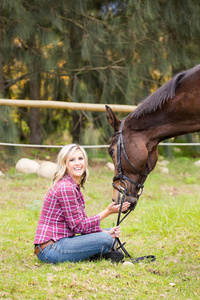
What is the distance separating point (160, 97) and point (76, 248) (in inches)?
51.4

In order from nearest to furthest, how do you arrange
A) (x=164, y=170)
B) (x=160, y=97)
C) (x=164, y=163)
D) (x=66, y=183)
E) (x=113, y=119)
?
(x=160, y=97)
(x=66, y=183)
(x=113, y=119)
(x=164, y=170)
(x=164, y=163)

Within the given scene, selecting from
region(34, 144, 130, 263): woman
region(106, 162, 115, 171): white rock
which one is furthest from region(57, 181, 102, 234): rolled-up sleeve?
region(106, 162, 115, 171): white rock

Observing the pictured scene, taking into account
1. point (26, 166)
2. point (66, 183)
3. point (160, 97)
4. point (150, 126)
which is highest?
point (160, 97)

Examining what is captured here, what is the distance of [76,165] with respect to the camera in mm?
2865

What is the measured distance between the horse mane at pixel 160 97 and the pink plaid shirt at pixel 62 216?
794 millimetres

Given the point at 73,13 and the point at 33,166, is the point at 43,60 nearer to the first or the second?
the point at 73,13

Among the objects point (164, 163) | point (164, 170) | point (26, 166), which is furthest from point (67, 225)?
point (164, 163)

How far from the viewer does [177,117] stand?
2.74 meters

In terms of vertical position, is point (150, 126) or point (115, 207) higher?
point (150, 126)

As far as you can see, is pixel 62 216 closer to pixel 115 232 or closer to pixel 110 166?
pixel 115 232

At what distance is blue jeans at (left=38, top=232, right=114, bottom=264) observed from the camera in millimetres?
2758

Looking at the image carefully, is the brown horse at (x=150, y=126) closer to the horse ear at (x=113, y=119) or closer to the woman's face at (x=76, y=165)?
the horse ear at (x=113, y=119)

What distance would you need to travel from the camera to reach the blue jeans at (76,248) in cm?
276

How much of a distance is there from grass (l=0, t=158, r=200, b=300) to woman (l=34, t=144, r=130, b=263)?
0.31 feet
